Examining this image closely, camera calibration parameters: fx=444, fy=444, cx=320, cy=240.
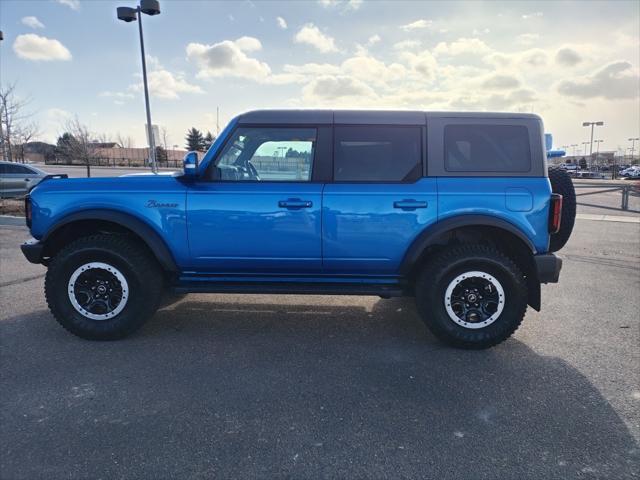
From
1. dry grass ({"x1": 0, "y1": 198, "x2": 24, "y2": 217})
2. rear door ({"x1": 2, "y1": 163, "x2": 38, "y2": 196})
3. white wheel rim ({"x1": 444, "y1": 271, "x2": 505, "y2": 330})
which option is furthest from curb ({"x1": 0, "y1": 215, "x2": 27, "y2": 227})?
white wheel rim ({"x1": 444, "y1": 271, "x2": 505, "y2": 330})

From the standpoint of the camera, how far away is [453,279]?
3.80 metres

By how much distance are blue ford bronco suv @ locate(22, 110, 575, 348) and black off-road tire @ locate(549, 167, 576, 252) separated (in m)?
0.34

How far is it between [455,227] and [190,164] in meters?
2.33

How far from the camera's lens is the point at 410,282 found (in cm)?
401

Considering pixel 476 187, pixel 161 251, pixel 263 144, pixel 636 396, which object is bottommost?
pixel 636 396

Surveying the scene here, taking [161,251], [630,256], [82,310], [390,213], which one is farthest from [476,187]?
[630,256]

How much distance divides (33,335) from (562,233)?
16.4ft

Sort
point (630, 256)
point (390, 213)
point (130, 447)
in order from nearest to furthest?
point (130, 447) < point (390, 213) < point (630, 256)

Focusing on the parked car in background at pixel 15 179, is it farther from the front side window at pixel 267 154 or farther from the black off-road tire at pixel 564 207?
the black off-road tire at pixel 564 207

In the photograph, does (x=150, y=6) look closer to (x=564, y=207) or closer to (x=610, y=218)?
(x=564, y=207)

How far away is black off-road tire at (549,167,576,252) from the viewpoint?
13.7 ft

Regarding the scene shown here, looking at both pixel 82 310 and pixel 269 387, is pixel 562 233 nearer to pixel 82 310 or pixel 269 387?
pixel 269 387

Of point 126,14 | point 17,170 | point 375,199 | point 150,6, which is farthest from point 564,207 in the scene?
point 17,170

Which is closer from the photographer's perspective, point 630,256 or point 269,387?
point 269,387
